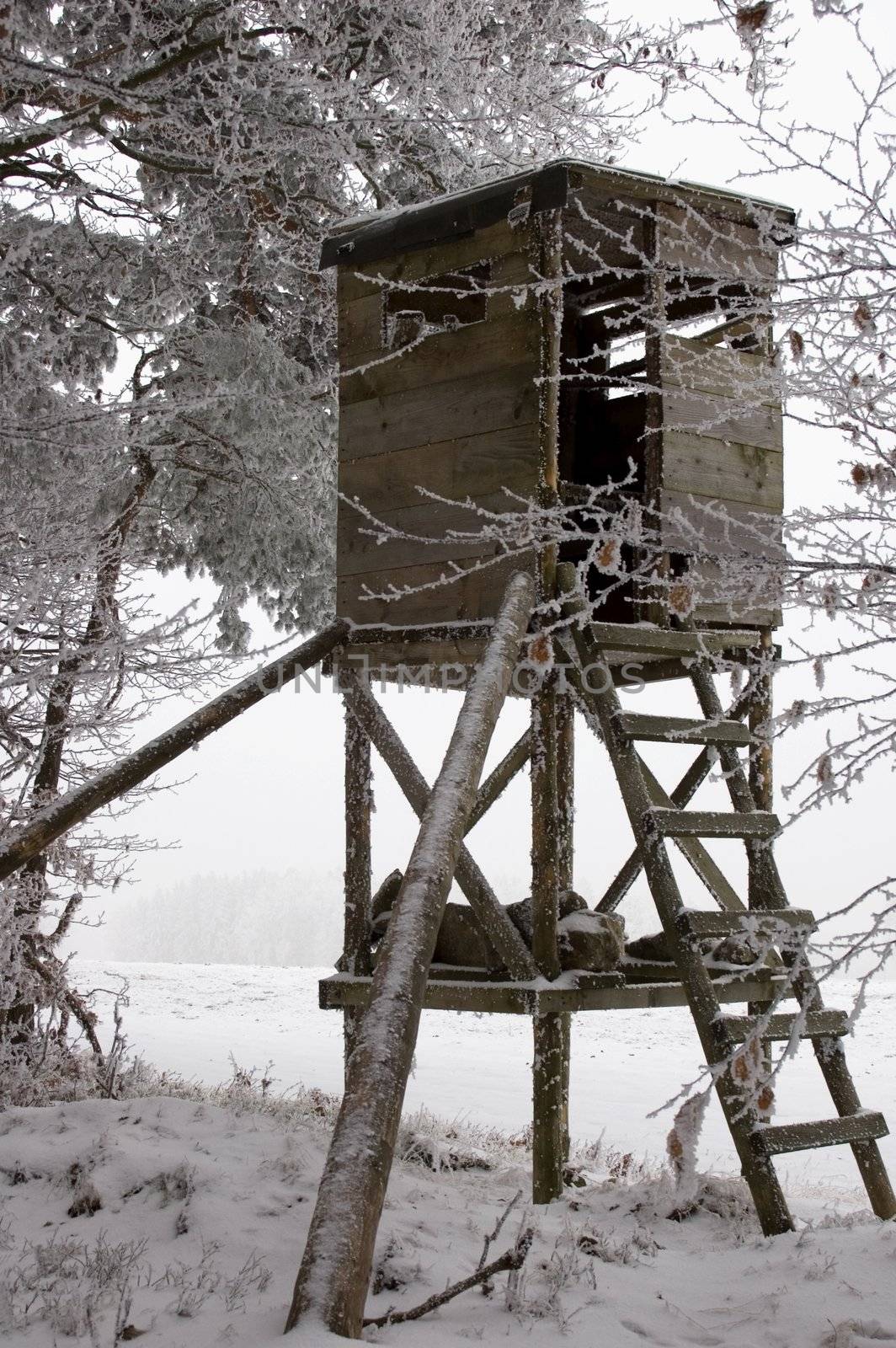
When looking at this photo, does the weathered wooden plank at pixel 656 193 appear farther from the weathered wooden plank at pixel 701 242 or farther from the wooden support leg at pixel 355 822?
the wooden support leg at pixel 355 822

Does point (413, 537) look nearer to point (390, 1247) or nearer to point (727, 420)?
point (727, 420)

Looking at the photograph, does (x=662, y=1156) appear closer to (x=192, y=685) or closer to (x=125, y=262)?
(x=192, y=685)

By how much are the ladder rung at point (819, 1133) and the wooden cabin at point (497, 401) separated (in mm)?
2455

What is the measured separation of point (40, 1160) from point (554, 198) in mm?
4977

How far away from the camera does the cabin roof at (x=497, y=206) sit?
598 cm

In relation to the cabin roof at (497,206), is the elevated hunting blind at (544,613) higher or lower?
lower

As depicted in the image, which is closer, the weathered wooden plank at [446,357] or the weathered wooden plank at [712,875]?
the weathered wooden plank at [446,357]

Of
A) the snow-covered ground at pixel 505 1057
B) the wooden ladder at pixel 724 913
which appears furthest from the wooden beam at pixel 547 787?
the snow-covered ground at pixel 505 1057

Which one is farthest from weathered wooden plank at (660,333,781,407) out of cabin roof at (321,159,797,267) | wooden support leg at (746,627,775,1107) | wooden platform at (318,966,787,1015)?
wooden platform at (318,966,787,1015)

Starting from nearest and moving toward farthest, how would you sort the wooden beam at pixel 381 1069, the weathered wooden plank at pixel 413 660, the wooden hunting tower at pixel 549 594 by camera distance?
the wooden beam at pixel 381 1069 < the wooden hunting tower at pixel 549 594 < the weathered wooden plank at pixel 413 660

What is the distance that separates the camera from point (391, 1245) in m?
4.18

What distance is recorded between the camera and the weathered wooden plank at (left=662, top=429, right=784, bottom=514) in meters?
6.28

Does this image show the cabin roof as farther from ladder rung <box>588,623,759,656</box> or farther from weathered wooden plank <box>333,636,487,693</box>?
weathered wooden plank <box>333,636,487,693</box>

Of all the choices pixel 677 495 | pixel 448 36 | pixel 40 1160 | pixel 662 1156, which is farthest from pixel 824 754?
pixel 448 36
